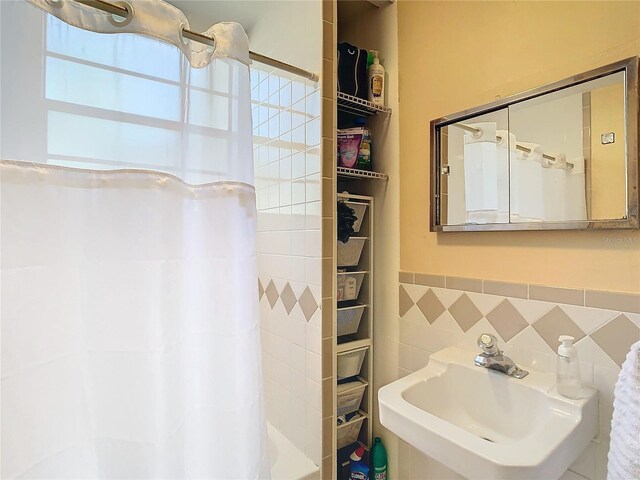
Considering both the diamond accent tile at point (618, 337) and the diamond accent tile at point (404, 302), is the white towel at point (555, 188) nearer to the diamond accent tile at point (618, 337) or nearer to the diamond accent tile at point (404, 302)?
the diamond accent tile at point (618, 337)

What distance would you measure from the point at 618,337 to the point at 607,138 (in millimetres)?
498

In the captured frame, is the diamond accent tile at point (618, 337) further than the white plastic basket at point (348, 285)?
No

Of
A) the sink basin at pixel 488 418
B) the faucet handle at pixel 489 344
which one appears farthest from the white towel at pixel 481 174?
the sink basin at pixel 488 418

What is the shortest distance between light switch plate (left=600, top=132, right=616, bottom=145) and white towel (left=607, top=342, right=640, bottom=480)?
0.49 metres

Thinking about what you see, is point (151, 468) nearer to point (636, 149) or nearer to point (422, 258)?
point (422, 258)

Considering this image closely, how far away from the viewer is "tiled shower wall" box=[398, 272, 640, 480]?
2.81 feet

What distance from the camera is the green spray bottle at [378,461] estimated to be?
1369 millimetres

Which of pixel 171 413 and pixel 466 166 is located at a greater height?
pixel 466 166

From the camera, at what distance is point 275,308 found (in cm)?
155

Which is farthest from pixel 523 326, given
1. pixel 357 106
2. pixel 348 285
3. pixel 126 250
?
pixel 126 250

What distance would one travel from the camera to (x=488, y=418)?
3.36 feet

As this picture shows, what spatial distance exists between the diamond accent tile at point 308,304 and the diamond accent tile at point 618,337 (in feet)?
2.73

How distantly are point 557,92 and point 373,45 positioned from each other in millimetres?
827

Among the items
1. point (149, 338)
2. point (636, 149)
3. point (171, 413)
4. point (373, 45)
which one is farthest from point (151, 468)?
point (373, 45)
